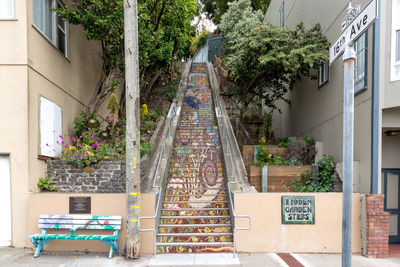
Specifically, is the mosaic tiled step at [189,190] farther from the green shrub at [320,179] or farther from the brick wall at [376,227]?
the brick wall at [376,227]

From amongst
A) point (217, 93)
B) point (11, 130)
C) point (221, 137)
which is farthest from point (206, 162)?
point (217, 93)

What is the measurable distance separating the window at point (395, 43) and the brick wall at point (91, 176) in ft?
21.9

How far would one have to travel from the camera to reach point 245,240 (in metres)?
6.95

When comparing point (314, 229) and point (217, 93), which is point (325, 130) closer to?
point (314, 229)

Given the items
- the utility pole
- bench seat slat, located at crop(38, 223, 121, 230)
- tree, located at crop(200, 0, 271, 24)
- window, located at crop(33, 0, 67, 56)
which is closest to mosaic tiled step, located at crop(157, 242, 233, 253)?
the utility pole

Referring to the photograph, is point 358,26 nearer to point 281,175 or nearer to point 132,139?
point 132,139

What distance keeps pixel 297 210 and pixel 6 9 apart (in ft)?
27.2

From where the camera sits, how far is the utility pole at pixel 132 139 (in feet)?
21.1

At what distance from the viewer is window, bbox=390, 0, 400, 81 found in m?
6.70

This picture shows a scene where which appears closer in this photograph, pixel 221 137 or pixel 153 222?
pixel 153 222

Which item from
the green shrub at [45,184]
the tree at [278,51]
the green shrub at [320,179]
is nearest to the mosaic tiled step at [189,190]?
the green shrub at [320,179]

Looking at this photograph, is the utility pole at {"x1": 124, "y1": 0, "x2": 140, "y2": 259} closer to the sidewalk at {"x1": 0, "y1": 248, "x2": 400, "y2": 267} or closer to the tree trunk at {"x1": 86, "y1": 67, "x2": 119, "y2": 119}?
the sidewalk at {"x1": 0, "y1": 248, "x2": 400, "y2": 267}

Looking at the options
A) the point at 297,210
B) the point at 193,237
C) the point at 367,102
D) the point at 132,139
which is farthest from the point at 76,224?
the point at 367,102

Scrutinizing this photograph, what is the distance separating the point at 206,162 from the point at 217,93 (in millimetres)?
6896
